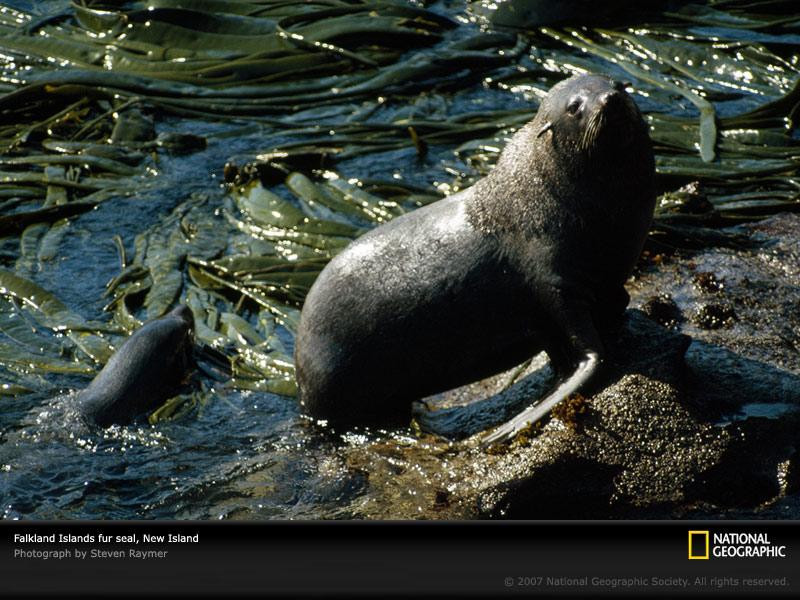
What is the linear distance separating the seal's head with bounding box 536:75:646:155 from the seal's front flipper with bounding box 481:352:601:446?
1.13 m

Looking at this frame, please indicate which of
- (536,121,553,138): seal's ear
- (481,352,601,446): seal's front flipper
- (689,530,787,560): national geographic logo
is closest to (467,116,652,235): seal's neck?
(536,121,553,138): seal's ear

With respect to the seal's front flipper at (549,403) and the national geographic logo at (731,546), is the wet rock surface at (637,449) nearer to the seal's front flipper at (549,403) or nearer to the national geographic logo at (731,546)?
the seal's front flipper at (549,403)

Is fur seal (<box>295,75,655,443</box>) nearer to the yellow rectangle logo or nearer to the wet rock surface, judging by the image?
the wet rock surface

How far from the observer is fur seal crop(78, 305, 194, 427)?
7.37 m

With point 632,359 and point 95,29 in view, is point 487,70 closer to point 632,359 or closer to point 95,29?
point 95,29

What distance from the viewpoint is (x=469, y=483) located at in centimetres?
568

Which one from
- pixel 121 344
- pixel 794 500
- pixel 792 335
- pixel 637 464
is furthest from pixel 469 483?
pixel 121 344

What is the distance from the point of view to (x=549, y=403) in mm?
5836

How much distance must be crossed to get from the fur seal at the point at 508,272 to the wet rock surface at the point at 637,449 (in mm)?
223

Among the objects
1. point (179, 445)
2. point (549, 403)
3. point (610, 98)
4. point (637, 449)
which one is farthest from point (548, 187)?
point (179, 445)

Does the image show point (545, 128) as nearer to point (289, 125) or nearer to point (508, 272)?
point (508, 272)

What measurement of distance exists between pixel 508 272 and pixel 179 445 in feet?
7.15

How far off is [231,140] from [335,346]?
4.76m

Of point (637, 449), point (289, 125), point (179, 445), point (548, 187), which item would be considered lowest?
point (179, 445)
